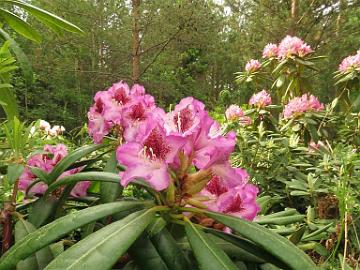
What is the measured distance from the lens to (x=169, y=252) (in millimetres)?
688

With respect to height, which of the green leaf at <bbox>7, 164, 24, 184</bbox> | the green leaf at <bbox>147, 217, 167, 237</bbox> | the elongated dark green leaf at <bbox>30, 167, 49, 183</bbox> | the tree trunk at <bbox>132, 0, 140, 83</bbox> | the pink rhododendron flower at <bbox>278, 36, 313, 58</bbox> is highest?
the tree trunk at <bbox>132, 0, 140, 83</bbox>

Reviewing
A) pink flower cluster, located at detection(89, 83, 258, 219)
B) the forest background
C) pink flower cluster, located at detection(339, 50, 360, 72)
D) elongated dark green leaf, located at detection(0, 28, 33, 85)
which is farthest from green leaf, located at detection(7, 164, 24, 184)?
the forest background

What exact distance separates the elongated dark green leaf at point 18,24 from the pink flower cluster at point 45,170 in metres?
0.61

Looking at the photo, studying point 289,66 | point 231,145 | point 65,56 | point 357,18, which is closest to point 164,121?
point 231,145

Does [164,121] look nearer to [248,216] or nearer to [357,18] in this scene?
[248,216]

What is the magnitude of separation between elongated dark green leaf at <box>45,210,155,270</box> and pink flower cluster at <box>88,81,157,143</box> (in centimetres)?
36

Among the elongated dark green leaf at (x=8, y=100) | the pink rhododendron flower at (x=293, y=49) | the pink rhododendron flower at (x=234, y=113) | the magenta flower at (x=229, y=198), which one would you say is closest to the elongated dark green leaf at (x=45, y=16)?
the elongated dark green leaf at (x=8, y=100)

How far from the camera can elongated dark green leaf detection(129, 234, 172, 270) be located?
2.26 feet

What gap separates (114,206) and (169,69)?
16.0 m

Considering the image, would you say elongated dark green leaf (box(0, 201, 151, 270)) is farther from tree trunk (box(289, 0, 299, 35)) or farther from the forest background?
tree trunk (box(289, 0, 299, 35))

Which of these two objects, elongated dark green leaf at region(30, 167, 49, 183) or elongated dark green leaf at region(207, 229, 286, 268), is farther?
elongated dark green leaf at region(30, 167, 49, 183)

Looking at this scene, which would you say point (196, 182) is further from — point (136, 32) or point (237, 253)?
point (136, 32)

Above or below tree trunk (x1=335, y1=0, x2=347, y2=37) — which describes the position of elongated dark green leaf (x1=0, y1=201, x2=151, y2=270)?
below

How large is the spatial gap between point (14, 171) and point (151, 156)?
296 millimetres
